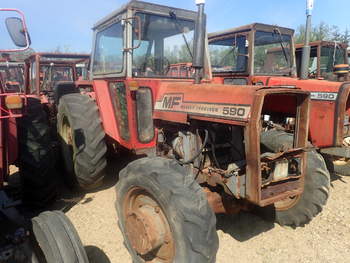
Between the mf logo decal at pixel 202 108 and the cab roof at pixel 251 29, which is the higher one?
A: the cab roof at pixel 251 29

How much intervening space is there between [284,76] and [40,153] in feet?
12.4

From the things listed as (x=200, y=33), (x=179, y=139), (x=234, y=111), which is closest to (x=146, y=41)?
(x=200, y=33)

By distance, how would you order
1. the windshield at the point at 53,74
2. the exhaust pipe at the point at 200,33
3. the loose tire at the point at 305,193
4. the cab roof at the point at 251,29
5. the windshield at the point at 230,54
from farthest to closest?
the windshield at the point at 53,74, the windshield at the point at 230,54, the cab roof at the point at 251,29, the loose tire at the point at 305,193, the exhaust pipe at the point at 200,33

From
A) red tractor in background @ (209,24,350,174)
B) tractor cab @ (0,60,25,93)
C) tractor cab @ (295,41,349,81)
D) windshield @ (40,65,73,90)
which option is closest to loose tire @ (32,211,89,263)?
red tractor in background @ (209,24,350,174)

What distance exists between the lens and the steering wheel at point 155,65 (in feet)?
10.5

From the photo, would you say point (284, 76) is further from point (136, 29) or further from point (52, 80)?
point (52, 80)

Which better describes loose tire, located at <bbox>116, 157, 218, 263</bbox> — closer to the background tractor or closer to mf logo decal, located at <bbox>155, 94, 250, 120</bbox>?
mf logo decal, located at <bbox>155, 94, 250, 120</bbox>

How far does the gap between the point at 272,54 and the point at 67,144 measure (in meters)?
3.42

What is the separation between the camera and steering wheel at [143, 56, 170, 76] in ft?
10.5

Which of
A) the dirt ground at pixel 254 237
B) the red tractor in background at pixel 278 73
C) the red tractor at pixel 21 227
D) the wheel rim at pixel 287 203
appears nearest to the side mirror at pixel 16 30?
the red tractor at pixel 21 227

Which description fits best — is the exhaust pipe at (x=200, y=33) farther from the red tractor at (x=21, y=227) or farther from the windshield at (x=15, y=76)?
the windshield at (x=15, y=76)

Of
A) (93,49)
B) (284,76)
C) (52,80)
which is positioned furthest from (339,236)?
(52,80)

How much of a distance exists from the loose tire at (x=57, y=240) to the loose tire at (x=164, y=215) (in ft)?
1.50

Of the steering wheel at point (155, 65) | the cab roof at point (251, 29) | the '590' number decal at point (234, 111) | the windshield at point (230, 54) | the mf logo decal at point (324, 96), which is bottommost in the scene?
the '590' number decal at point (234, 111)
